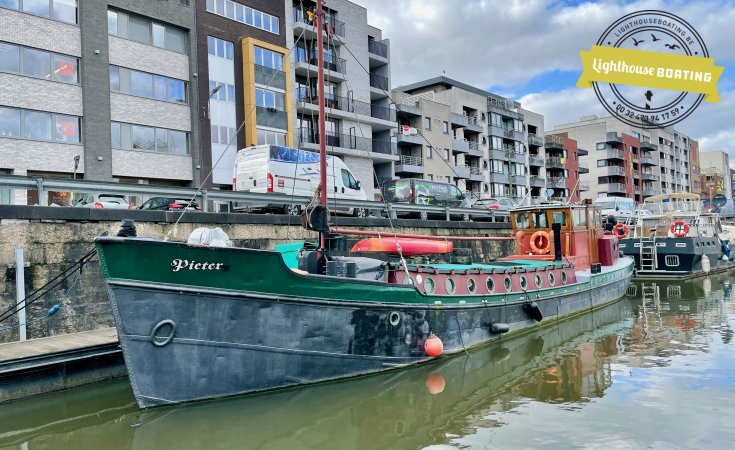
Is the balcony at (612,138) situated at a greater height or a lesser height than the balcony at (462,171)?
greater

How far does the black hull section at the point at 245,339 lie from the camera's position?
8766mm

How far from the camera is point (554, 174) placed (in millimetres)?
68375

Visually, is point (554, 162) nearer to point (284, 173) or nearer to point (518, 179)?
point (518, 179)

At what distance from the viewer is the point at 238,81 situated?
107 feet

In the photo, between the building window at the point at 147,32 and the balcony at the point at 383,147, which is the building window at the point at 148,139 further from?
the balcony at the point at 383,147

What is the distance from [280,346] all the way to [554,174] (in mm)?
64378

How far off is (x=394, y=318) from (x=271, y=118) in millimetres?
24862

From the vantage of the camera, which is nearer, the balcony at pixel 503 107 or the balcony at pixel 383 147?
the balcony at pixel 383 147

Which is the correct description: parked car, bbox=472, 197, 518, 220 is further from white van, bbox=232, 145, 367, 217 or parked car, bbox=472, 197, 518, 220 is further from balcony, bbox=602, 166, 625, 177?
balcony, bbox=602, 166, 625, 177

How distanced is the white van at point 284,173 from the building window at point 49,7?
37.8 ft

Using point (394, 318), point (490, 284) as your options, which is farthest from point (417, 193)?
point (394, 318)

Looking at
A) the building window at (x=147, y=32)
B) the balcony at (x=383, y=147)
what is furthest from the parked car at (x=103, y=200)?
the balcony at (x=383, y=147)

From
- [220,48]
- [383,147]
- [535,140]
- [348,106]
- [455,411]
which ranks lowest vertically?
[455,411]

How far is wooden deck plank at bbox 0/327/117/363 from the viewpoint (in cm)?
972
